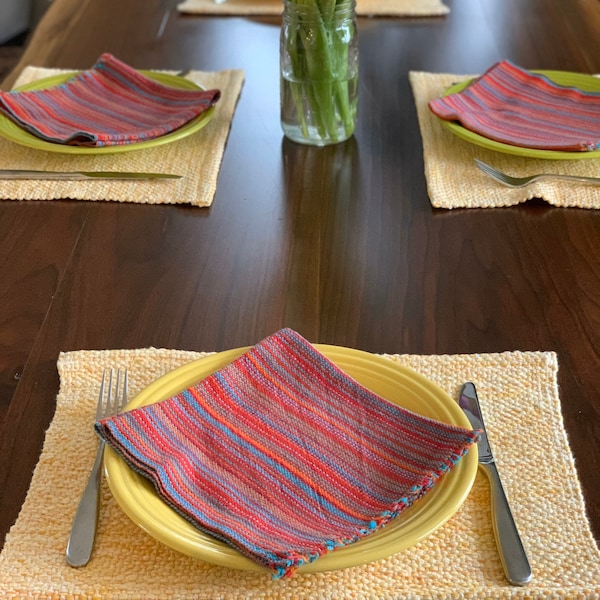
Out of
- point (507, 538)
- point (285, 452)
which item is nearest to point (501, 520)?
point (507, 538)

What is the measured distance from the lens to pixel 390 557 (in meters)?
0.58

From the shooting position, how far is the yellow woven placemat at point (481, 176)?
3.41 feet

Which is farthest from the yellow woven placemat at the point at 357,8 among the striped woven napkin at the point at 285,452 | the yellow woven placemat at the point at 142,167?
the striped woven napkin at the point at 285,452

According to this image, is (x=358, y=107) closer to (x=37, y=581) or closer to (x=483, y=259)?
(x=483, y=259)

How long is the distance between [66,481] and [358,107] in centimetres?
82

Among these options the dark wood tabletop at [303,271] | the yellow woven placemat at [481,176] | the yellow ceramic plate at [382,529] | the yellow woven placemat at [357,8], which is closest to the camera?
the yellow ceramic plate at [382,529]

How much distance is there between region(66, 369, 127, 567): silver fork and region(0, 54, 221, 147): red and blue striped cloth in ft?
1.56

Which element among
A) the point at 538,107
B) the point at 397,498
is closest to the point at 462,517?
the point at 397,498

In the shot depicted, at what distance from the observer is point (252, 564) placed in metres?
0.54

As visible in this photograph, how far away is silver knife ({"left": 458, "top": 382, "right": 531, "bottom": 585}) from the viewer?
57 cm

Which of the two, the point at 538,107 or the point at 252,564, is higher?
the point at 252,564

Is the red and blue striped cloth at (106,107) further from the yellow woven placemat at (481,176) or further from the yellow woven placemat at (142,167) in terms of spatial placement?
the yellow woven placemat at (481,176)

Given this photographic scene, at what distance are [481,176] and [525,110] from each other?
0.19m

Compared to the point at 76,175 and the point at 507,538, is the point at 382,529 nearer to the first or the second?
the point at 507,538
